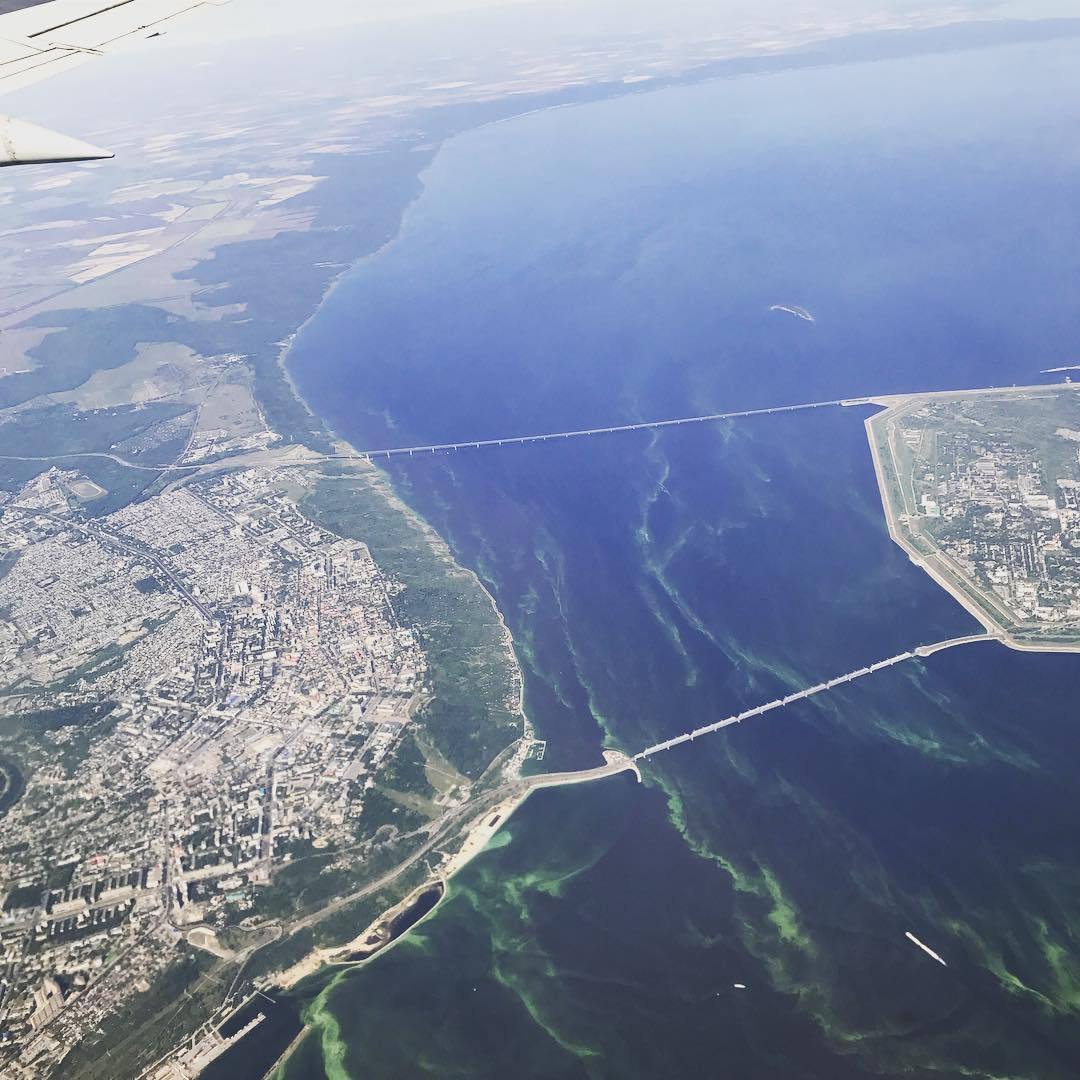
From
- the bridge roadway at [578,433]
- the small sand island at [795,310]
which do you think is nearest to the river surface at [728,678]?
the bridge roadway at [578,433]

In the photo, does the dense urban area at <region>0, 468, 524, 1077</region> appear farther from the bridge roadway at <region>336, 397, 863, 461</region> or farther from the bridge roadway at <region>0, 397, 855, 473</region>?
the bridge roadway at <region>336, 397, 863, 461</region>

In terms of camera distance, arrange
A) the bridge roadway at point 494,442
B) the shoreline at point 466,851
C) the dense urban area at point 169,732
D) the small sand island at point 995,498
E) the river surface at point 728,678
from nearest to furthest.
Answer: the river surface at point 728,678, the shoreline at point 466,851, the dense urban area at point 169,732, the small sand island at point 995,498, the bridge roadway at point 494,442

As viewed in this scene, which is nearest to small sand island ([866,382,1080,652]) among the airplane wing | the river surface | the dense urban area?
the river surface

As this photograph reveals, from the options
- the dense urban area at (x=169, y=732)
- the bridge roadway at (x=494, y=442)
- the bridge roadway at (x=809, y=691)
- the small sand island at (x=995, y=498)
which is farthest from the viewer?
the bridge roadway at (x=494, y=442)

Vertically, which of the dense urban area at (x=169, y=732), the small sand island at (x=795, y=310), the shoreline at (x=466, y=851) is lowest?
the small sand island at (x=795, y=310)

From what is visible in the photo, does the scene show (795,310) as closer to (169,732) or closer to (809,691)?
(809,691)

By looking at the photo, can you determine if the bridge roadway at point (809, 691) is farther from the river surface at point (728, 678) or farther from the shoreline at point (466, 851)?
the shoreline at point (466, 851)

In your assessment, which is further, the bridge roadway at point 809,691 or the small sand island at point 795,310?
the small sand island at point 795,310

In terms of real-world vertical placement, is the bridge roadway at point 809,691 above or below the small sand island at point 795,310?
above
